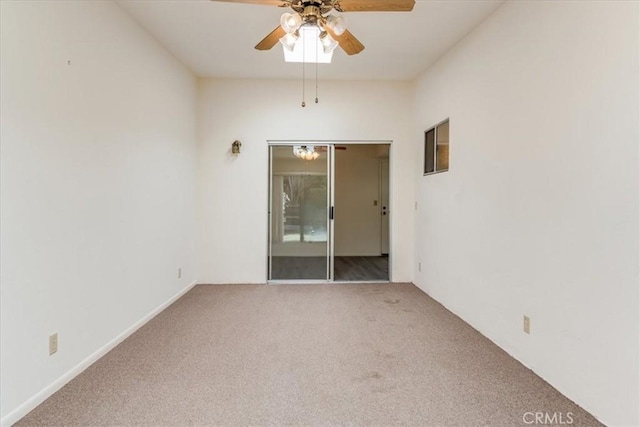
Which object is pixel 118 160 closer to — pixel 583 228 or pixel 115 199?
pixel 115 199

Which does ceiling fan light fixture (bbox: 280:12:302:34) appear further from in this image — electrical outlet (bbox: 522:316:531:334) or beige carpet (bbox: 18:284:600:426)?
electrical outlet (bbox: 522:316:531:334)

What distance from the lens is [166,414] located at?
181cm

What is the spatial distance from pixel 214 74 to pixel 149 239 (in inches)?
97.3

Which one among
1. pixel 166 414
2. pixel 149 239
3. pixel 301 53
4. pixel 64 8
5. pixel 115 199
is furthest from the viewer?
pixel 301 53

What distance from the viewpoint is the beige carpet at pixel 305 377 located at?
1.82 m

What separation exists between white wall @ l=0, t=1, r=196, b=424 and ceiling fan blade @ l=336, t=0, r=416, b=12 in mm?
1839

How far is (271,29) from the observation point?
3.19m

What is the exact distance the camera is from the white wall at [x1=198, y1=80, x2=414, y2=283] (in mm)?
4609

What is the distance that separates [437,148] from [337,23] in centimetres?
236

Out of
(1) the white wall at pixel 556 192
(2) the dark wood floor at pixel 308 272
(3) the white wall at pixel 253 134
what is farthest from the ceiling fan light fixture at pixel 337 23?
(2) the dark wood floor at pixel 308 272

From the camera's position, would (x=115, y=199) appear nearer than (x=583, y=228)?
No

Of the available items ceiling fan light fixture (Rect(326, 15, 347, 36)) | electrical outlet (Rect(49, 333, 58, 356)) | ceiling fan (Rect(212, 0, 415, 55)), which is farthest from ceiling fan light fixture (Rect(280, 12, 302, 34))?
electrical outlet (Rect(49, 333, 58, 356))

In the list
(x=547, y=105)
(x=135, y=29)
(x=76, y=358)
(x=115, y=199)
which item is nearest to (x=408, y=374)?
(x=547, y=105)

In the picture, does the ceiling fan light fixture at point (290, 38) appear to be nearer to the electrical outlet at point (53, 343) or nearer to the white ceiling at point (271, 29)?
the white ceiling at point (271, 29)
